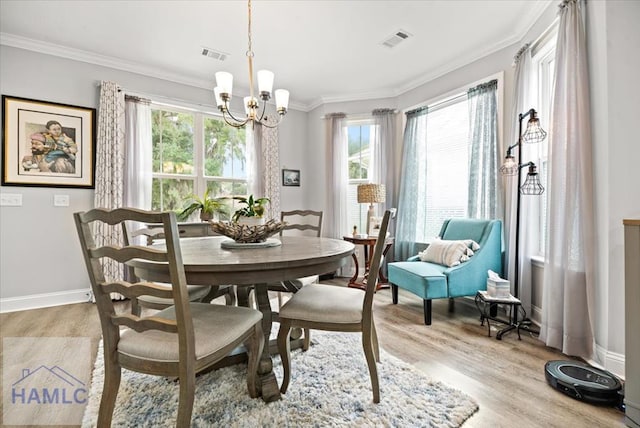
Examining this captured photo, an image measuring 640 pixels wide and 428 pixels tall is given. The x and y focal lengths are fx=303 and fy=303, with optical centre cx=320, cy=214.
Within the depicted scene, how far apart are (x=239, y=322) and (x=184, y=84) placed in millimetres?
3573

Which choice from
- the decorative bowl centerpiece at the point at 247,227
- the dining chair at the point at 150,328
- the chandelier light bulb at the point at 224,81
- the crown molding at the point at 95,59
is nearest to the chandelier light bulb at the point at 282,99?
the chandelier light bulb at the point at 224,81

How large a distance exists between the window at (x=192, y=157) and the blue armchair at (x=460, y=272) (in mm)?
2535

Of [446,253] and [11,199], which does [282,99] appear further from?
[11,199]

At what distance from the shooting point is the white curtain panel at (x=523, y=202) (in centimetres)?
269

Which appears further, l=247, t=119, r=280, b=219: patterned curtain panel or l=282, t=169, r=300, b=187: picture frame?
l=282, t=169, r=300, b=187: picture frame

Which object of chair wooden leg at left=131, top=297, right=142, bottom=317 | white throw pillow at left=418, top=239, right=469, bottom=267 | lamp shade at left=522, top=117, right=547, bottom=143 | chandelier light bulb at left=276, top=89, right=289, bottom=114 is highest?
chandelier light bulb at left=276, top=89, right=289, bottom=114

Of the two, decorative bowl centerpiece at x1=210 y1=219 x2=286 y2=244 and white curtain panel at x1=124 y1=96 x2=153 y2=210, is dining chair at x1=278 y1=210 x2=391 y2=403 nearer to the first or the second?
decorative bowl centerpiece at x1=210 y1=219 x2=286 y2=244

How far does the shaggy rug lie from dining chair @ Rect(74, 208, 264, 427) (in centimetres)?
38

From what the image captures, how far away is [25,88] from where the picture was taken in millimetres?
3041

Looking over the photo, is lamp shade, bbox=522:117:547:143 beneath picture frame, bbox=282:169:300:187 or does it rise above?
above

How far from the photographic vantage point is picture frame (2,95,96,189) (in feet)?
9.77

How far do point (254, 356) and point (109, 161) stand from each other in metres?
2.98

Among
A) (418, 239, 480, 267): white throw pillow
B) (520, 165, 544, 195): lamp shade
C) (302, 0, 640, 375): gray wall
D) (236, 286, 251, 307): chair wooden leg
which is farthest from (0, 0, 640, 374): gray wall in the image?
(236, 286, 251, 307): chair wooden leg

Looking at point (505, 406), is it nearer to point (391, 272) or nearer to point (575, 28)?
point (391, 272)
